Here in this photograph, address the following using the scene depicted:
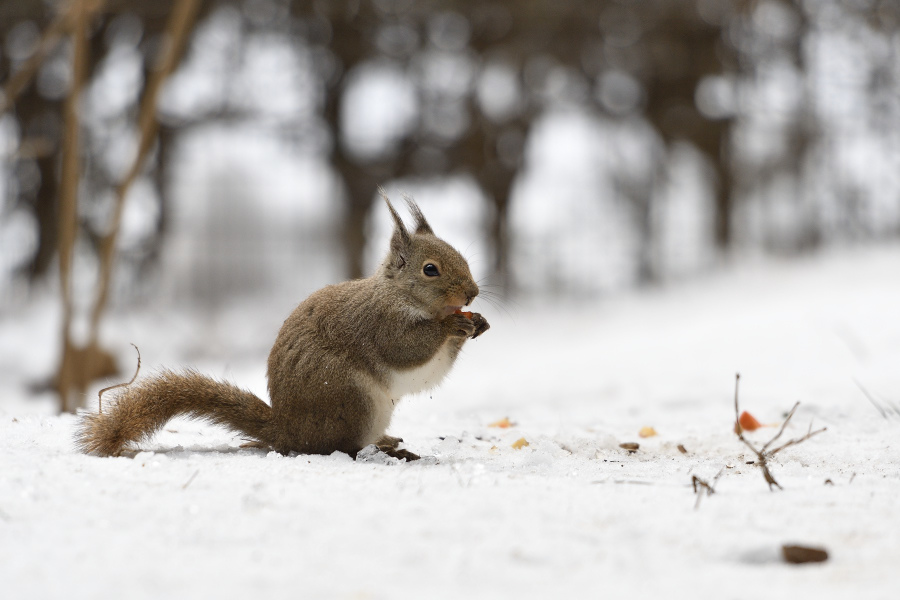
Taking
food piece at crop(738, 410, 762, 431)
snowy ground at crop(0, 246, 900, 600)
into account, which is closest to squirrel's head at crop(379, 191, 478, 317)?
snowy ground at crop(0, 246, 900, 600)

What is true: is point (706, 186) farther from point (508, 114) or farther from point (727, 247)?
point (508, 114)

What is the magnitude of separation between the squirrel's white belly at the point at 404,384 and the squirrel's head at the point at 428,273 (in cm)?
15

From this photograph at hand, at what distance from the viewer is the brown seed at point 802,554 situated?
1.37 metres

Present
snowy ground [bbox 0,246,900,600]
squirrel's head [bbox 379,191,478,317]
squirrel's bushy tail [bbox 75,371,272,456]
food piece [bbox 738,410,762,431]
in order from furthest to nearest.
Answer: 1. food piece [bbox 738,410,762,431]
2. squirrel's head [bbox 379,191,478,317]
3. squirrel's bushy tail [bbox 75,371,272,456]
4. snowy ground [bbox 0,246,900,600]

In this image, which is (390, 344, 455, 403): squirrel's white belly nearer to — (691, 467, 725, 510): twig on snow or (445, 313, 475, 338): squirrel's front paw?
(445, 313, 475, 338): squirrel's front paw

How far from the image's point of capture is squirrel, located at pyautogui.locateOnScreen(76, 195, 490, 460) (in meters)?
2.38

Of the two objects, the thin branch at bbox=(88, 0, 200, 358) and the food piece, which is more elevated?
the thin branch at bbox=(88, 0, 200, 358)

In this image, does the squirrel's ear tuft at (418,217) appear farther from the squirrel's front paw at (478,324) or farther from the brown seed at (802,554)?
the brown seed at (802,554)

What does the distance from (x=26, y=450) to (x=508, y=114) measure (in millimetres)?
8167

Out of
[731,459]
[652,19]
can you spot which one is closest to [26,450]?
[731,459]

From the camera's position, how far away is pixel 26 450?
2139 mm

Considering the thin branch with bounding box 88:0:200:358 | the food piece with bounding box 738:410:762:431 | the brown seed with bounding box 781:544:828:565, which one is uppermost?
the thin branch with bounding box 88:0:200:358

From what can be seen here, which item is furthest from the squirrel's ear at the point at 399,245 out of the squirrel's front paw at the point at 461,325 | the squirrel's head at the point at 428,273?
the squirrel's front paw at the point at 461,325

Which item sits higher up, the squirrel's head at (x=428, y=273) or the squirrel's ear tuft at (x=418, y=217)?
the squirrel's ear tuft at (x=418, y=217)
